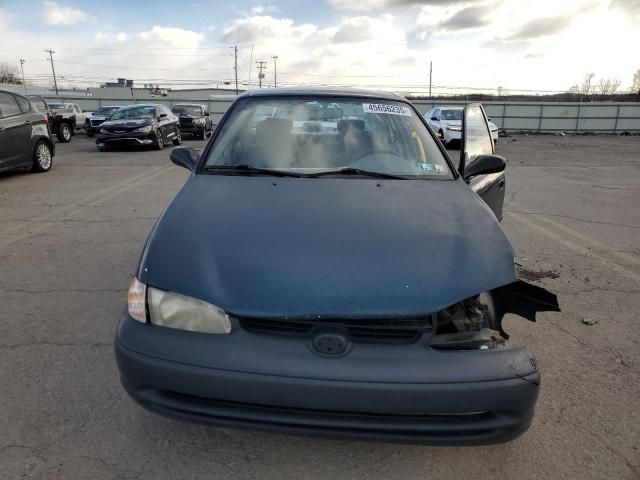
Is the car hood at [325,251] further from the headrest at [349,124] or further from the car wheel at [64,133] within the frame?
the car wheel at [64,133]

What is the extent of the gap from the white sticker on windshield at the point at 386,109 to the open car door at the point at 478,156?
496 mm

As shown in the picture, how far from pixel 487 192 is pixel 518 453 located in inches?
91.1

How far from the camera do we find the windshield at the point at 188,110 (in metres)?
21.7

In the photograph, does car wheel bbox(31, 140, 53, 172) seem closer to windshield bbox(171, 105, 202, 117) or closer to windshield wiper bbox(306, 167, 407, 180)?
windshield wiper bbox(306, 167, 407, 180)

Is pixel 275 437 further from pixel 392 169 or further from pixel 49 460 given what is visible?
pixel 392 169

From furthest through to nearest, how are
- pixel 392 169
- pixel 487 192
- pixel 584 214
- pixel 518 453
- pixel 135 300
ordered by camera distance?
1. pixel 584 214
2. pixel 487 192
3. pixel 392 169
4. pixel 518 453
5. pixel 135 300

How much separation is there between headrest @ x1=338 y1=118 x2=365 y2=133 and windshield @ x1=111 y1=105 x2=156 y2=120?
13563 millimetres

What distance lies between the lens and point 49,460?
2025mm

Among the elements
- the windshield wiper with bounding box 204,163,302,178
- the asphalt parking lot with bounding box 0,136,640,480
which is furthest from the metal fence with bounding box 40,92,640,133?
the windshield wiper with bounding box 204,163,302,178

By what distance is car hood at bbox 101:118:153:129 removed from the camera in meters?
14.7

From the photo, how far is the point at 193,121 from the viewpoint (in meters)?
21.0

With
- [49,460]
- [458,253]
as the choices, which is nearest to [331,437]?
[458,253]

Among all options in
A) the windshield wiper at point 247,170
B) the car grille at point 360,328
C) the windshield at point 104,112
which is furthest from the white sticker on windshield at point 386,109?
the windshield at point 104,112

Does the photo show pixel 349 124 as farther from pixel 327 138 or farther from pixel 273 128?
pixel 273 128
